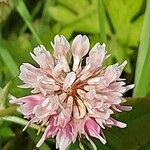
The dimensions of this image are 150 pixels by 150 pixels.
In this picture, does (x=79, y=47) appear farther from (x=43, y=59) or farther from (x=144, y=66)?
(x=144, y=66)

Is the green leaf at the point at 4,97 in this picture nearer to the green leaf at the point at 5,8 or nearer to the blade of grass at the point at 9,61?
the blade of grass at the point at 9,61

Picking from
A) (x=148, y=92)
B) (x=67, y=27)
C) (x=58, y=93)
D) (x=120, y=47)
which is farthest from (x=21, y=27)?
(x=58, y=93)

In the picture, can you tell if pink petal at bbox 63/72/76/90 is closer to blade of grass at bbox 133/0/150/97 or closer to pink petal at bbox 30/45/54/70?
pink petal at bbox 30/45/54/70

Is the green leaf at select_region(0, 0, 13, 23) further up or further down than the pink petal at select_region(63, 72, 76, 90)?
further up

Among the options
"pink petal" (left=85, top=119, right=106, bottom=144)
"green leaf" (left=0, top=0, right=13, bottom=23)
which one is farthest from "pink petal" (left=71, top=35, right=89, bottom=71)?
"green leaf" (left=0, top=0, right=13, bottom=23)

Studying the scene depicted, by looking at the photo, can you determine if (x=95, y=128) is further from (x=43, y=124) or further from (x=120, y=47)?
(x=120, y=47)
